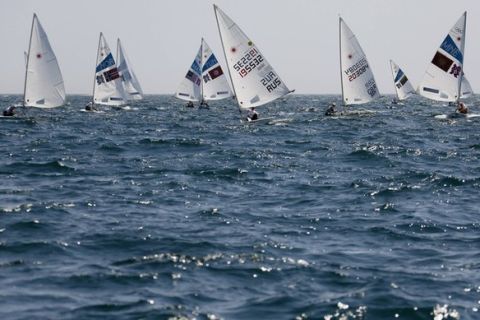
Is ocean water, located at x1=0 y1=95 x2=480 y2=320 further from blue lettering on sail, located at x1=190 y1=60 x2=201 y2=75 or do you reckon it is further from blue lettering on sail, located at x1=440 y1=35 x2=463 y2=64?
blue lettering on sail, located at x1=190 y1=60 x2=201 y2=75

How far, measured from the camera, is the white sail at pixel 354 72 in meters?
45.8

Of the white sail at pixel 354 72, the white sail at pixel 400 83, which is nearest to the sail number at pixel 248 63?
the white sail at pixel 354 72

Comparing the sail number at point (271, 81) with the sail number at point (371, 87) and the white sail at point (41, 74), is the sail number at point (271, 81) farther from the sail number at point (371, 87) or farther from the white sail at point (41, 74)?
the white sail at point (41, 74)

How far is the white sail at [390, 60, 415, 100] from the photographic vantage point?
7957cm

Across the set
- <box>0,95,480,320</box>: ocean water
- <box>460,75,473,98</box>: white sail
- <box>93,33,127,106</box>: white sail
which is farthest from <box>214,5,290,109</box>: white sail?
<box>460,75,473,98</box>: white sail

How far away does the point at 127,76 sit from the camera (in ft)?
254

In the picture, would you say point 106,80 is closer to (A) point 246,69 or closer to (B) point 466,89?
(A) point 246,69

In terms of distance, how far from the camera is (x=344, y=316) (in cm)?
947

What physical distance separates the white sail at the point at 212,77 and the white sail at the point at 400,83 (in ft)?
83.1

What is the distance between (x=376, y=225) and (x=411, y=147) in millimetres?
17593

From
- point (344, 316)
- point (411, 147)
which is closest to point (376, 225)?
point (344, 316)

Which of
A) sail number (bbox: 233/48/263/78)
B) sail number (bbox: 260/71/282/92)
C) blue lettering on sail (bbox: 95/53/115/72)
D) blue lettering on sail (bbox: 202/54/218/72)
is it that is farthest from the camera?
blue lettering on sail (bbox: 202/54/218/72)

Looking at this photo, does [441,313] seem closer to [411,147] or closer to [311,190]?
[311,190]

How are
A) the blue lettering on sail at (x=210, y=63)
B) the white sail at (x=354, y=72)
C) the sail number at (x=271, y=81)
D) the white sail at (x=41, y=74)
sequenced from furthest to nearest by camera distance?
the blue lettering on sail at (x=210, y=63) < the white sail at (x=354, y=72) < the white sail at (x=41, y=74) < the sail number at (x=271, y=81)
